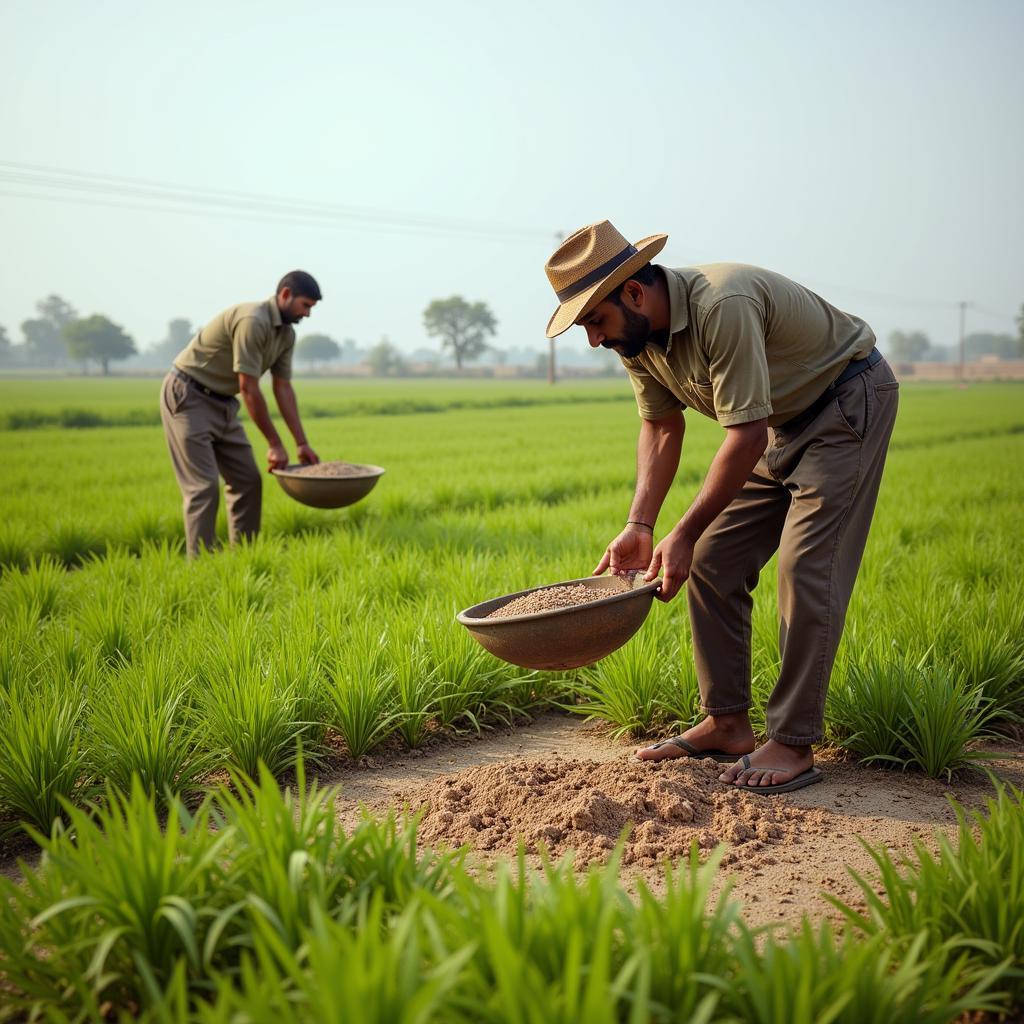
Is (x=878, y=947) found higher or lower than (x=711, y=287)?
lower

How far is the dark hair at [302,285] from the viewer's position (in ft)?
18.4

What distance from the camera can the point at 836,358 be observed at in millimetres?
2773

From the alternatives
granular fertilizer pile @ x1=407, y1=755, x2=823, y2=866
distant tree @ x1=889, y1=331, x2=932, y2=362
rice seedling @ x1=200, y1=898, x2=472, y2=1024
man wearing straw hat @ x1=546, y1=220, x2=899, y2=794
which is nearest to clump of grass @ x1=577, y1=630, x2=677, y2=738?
man wearing straw hat @ x1=546, y1=220, x2=899, y2=794

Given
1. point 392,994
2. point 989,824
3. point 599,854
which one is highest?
point 392,994

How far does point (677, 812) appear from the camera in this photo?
8.47 feet

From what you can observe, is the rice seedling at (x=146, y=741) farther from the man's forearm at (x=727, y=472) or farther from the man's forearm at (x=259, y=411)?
the man's forearm at (x=259, y=411)

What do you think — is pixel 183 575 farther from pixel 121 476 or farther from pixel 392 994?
pixel 121 476

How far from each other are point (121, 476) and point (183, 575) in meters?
5.76

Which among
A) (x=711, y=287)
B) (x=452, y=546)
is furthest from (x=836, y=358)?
(x=452, y=546)

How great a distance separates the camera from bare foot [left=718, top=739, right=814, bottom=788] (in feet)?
9.28

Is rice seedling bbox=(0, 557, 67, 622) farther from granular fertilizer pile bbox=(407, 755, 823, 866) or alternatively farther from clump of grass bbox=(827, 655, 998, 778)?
clump of grass bbox=(827, 655, 998, 778)

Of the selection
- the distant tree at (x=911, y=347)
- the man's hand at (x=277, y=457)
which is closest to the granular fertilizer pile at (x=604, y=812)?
the man's hand at (x=277, y=457)

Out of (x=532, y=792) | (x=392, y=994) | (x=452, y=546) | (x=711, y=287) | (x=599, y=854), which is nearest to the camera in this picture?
(x=392, y=994)

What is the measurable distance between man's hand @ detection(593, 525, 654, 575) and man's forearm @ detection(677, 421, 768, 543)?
36cm
